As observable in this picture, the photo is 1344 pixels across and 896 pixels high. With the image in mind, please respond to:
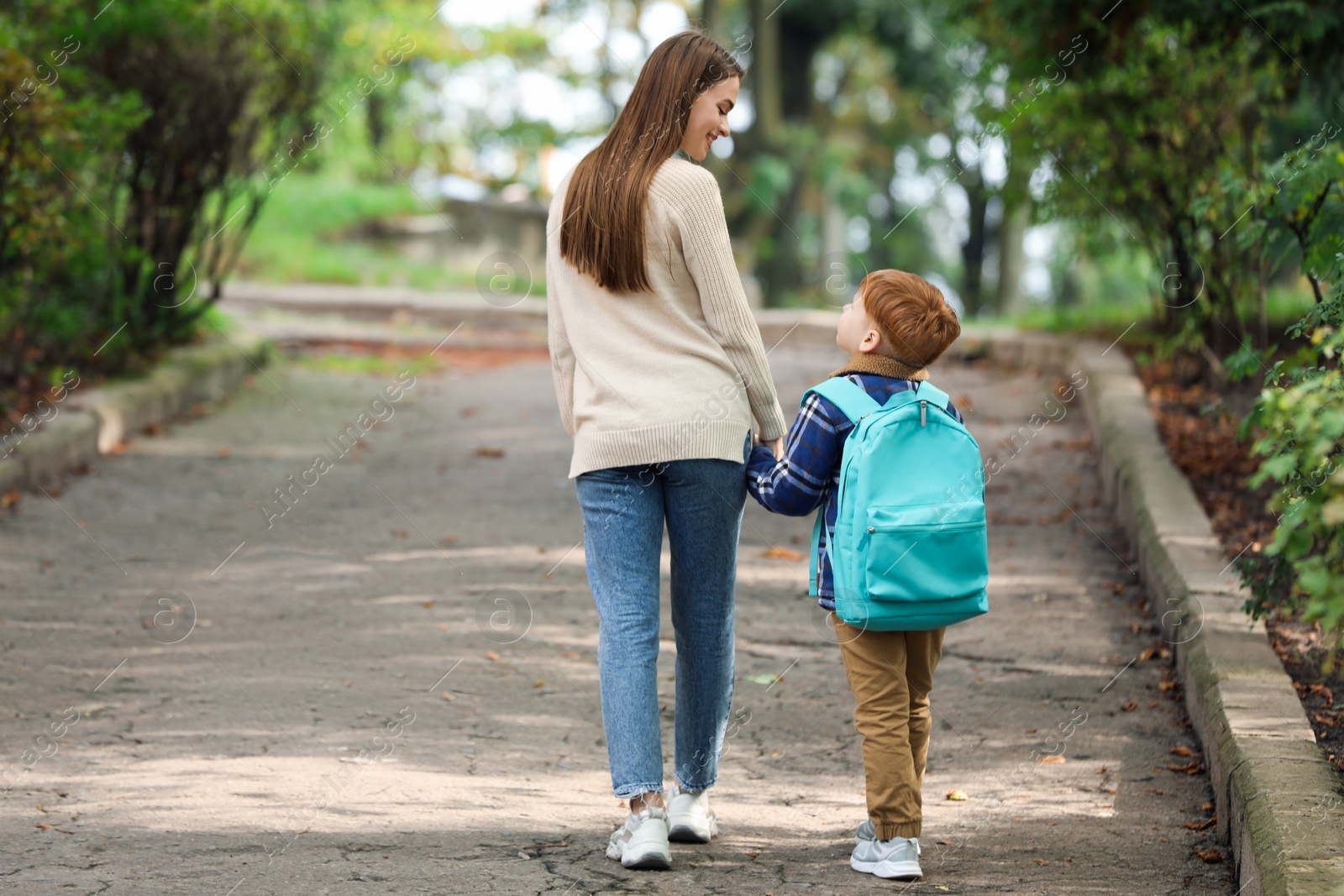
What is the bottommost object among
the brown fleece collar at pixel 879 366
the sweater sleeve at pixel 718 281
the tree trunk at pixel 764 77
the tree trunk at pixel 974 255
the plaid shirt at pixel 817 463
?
Answer: the tree trunk at pixel 974 255

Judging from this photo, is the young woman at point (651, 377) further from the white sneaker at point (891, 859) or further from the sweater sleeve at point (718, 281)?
the white sneaker at point (891, 859)

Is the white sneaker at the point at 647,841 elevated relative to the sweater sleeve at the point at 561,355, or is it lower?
lower

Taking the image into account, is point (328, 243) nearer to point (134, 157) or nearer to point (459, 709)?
point (134, 157)

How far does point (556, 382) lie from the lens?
337 centimetres

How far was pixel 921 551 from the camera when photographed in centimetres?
301

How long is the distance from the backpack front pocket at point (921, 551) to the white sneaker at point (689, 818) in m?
0.79

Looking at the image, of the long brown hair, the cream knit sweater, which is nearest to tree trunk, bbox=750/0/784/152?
the long brown hair

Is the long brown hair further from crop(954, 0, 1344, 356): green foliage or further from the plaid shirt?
crop(954, 0, 1344, 356): green foliage

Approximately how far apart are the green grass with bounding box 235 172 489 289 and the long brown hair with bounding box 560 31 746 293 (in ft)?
55.7

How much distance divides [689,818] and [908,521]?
973 millimetres

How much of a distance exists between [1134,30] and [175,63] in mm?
6197

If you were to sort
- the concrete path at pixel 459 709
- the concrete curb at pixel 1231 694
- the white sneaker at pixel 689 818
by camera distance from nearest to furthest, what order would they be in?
the concrete curb at pixel 1231 694
the concrete path at pixel 459 709
the white sneaker at pixel 689 818

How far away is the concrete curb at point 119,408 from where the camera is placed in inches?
279

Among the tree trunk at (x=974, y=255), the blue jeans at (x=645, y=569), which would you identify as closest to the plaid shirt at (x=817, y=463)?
the blue jeans at (x=645, y=569)
